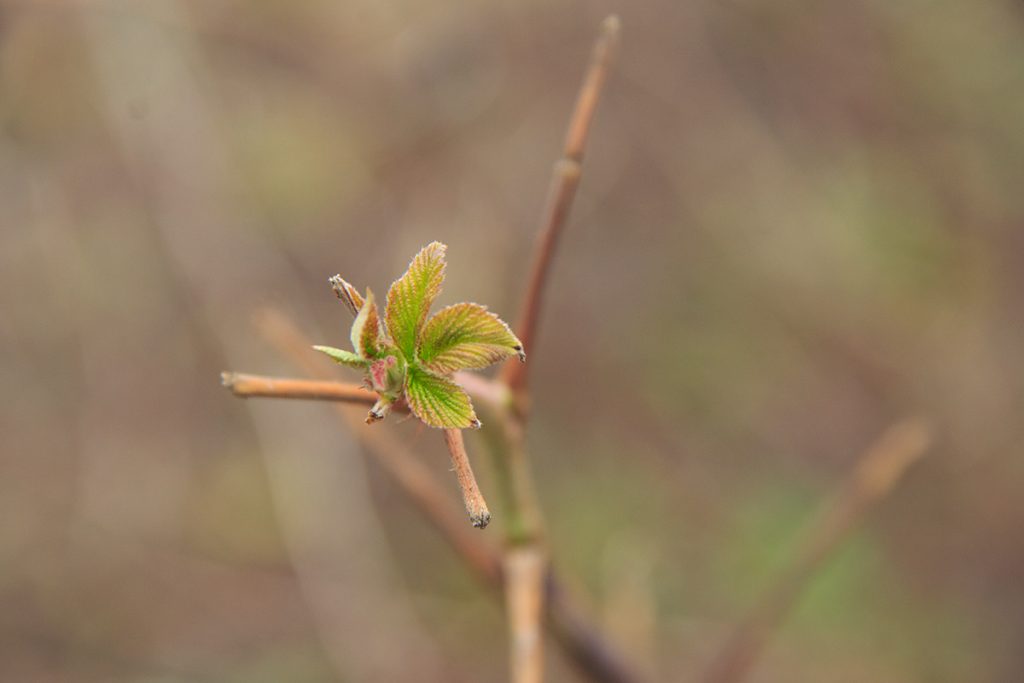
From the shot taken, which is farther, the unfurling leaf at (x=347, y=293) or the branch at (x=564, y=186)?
the branch at (x=564, y=186)

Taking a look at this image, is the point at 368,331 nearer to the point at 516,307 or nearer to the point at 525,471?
the point at 525,471

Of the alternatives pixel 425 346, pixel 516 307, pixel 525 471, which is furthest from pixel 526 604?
pixel 516 307

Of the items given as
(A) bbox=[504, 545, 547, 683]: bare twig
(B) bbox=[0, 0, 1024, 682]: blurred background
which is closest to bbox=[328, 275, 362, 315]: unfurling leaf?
(A) bbox=[504, 545, 547, 683]: bare twig

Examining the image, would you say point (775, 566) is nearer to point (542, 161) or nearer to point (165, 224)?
point (542, 161)

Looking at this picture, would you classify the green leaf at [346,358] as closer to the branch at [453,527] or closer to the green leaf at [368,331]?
the green leaf at [368,331]

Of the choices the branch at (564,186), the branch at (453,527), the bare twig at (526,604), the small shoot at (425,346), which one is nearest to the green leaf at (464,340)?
the small shoot at (425,346)

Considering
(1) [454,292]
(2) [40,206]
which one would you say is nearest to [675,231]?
(1) [454,292]

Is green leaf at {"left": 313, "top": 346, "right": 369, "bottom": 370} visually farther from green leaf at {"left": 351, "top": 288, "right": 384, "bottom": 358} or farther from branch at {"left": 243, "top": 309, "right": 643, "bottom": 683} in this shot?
branch at {"left": 243, "top": 309, "right": 643, "bottom": 683}
